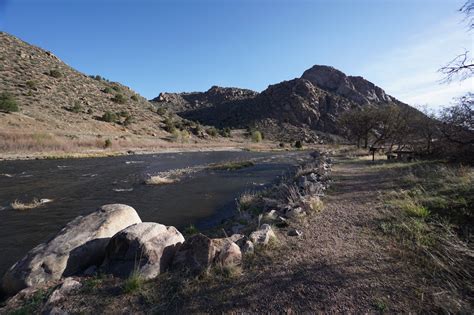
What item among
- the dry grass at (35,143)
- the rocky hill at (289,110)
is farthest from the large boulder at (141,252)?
the rocky hill at (289,110)

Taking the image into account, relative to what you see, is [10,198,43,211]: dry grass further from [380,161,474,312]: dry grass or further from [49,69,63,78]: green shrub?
[49,69,63,78]: green shrub

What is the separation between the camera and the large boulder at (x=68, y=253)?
4.93 meters

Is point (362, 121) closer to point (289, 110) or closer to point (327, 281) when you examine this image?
point (327, 281)

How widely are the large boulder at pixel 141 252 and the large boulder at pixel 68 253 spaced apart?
553 mm

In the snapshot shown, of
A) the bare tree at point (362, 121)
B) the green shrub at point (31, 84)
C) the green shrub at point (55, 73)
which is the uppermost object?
the green shrub at point (55, 73)

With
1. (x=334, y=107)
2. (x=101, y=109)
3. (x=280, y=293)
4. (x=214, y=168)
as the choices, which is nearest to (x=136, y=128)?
(x=101, y=109)

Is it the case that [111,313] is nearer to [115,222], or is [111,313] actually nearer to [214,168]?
[115,222]

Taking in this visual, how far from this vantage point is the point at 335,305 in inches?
144

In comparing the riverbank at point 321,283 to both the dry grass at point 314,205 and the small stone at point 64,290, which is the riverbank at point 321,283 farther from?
the dry grass at point 314,205

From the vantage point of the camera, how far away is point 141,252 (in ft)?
16.2

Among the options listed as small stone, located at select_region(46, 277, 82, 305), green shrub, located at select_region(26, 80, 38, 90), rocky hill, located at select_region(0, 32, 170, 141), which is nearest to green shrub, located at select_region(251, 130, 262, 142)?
rocky hill, located at select_region(0, 32, 170, 141)

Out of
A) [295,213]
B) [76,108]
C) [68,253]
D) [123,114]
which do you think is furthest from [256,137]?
[68,253]

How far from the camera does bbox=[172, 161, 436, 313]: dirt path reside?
12.2ft

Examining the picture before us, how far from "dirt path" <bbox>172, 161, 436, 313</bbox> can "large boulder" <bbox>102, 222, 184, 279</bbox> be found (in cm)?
116
